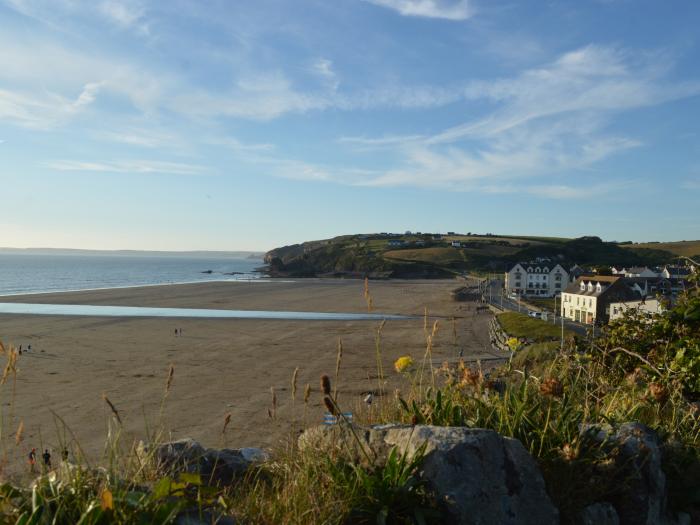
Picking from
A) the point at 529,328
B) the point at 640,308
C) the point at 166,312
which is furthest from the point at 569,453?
the point at 166,312

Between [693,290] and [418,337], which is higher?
[693,290]

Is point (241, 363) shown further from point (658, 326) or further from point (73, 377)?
point (658, 326)

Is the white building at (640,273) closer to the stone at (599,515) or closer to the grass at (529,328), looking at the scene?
the grass at (529,328)

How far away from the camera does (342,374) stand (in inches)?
999

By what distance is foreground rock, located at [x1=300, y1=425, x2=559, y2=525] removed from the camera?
285 cm

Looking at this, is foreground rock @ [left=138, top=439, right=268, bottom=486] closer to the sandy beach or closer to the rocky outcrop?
the sandy beach

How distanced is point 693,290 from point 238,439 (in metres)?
11.9

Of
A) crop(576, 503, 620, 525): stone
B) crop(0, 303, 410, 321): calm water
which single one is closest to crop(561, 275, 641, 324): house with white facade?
crop(0, 303, 410, 321): calm water

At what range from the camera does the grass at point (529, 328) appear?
34.4m

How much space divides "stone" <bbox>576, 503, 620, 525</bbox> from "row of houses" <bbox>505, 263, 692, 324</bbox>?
2778 centimetres

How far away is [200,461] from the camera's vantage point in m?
3.76

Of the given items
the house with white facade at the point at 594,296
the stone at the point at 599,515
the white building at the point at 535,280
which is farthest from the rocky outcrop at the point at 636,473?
the white building at the point at 535,280

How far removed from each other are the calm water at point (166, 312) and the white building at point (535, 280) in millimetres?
37344

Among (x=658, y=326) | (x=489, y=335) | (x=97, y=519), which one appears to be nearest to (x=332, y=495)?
(x=97, y=519)
